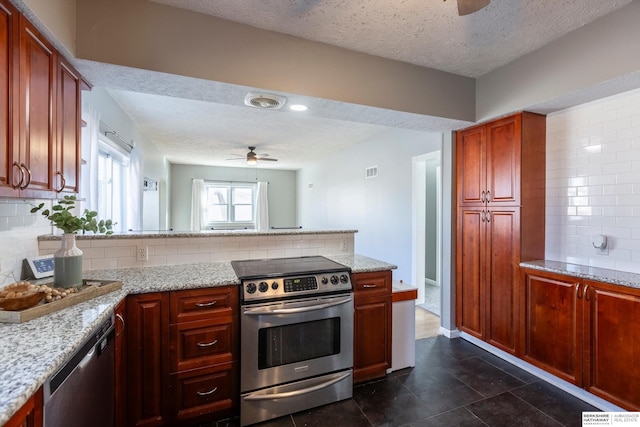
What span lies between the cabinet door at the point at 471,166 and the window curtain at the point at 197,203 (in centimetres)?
630

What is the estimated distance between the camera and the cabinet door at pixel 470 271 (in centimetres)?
279

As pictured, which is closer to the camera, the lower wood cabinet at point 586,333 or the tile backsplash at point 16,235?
the tile backsplash at point 16,235

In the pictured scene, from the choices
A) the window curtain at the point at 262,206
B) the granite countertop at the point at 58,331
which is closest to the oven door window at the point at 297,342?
the granite countertop at the point at 58,331

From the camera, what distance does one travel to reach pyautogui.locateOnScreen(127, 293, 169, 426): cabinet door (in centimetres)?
168

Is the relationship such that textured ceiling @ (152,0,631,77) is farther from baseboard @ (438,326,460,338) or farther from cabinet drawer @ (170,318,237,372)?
baseboard @ (438,326,460,338)

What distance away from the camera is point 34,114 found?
1.34 metres

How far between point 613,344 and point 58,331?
9.58 feet

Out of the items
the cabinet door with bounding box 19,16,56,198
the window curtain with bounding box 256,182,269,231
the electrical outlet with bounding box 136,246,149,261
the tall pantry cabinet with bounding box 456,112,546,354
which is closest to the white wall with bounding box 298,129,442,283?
the tall pantry cabinet with bounding box 456,112,546,354

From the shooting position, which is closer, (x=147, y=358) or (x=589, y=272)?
(x=147, y=358)

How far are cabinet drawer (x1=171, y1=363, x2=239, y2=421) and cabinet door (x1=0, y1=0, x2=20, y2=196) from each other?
130 centimetres

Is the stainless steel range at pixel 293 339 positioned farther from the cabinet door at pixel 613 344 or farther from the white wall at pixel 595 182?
the white wall at pixel 595 182

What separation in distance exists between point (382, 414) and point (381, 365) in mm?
403

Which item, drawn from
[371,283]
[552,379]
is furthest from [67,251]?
[552,379]

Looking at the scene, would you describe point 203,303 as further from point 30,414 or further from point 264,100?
point 264,100
